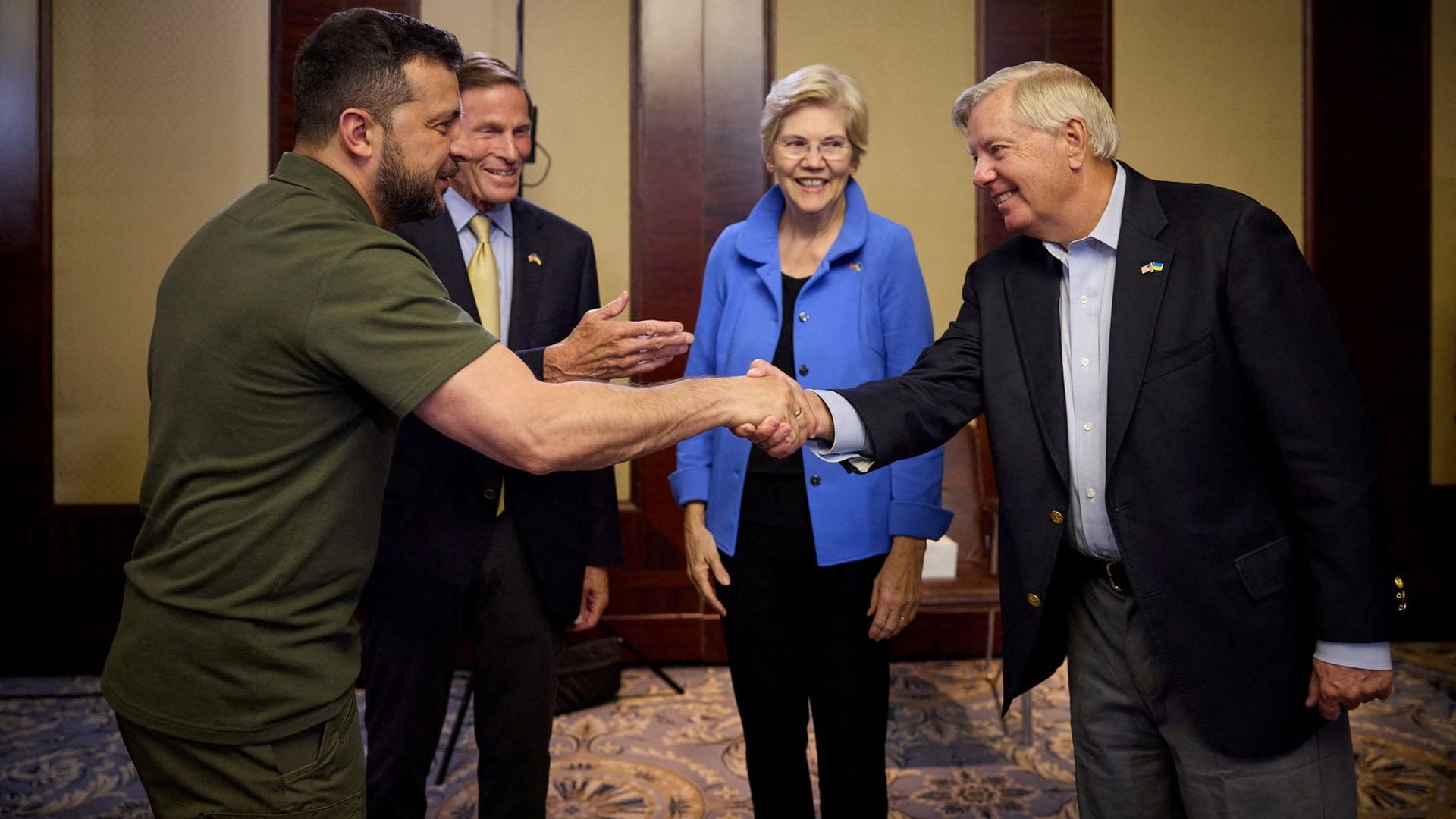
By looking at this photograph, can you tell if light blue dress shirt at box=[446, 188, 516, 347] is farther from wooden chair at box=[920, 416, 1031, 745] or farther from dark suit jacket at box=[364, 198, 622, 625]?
wooden chair at box=[920, 416, 1031, 745]

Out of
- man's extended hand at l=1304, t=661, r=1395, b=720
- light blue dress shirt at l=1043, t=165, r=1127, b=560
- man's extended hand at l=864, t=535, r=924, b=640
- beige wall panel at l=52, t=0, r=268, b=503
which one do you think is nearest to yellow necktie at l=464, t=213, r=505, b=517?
man's extended hand at l=864, t=535, r=924, b=640

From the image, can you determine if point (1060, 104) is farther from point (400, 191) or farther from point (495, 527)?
point (495, 527)

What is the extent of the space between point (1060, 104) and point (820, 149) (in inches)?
24.7

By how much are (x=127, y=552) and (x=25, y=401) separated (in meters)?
0.70

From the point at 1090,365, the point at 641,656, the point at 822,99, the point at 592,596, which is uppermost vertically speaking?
the point at 822,99

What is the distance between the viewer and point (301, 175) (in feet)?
5.20

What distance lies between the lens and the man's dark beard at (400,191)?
1.68m

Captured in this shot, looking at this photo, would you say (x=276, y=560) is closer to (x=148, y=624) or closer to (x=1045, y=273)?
(x=148, y=624)

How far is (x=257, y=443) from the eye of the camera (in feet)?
4.73

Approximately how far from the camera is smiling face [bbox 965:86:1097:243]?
6.12 feet

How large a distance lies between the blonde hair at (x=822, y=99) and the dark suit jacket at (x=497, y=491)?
1.72ft

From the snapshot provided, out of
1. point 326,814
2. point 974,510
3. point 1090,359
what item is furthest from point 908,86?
point 326,814

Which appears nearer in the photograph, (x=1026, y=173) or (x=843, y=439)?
(x=1026, y=173)

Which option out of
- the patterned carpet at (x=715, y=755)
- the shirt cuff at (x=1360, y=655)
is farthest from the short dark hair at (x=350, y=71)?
the patterned carpet at (x=715, y=755)
